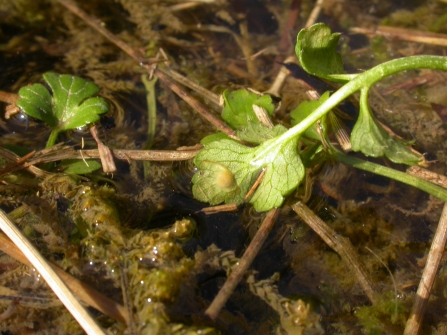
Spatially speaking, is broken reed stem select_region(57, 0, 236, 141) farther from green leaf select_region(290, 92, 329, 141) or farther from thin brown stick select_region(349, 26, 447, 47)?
thin brown stick select_region(349, 26, 447, 47)

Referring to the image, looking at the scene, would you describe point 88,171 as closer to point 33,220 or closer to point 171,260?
point 33,220

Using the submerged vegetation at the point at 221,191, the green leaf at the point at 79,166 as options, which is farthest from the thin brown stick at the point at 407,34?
the green leaf at the point at 79,166

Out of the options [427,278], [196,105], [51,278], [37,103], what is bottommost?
[427,278]

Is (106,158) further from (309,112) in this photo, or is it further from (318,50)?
(318,50)

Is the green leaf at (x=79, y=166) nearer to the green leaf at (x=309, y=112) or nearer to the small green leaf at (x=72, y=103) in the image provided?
the small green leaf at (x=72, y=103)

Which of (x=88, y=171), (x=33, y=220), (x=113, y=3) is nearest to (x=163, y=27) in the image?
(x=113, y=3)

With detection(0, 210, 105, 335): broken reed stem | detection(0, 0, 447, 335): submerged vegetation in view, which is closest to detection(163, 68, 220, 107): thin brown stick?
detection(0, 0, 447, 335): submerged vegetation

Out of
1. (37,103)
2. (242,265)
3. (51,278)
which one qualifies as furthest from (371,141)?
(37,103)
